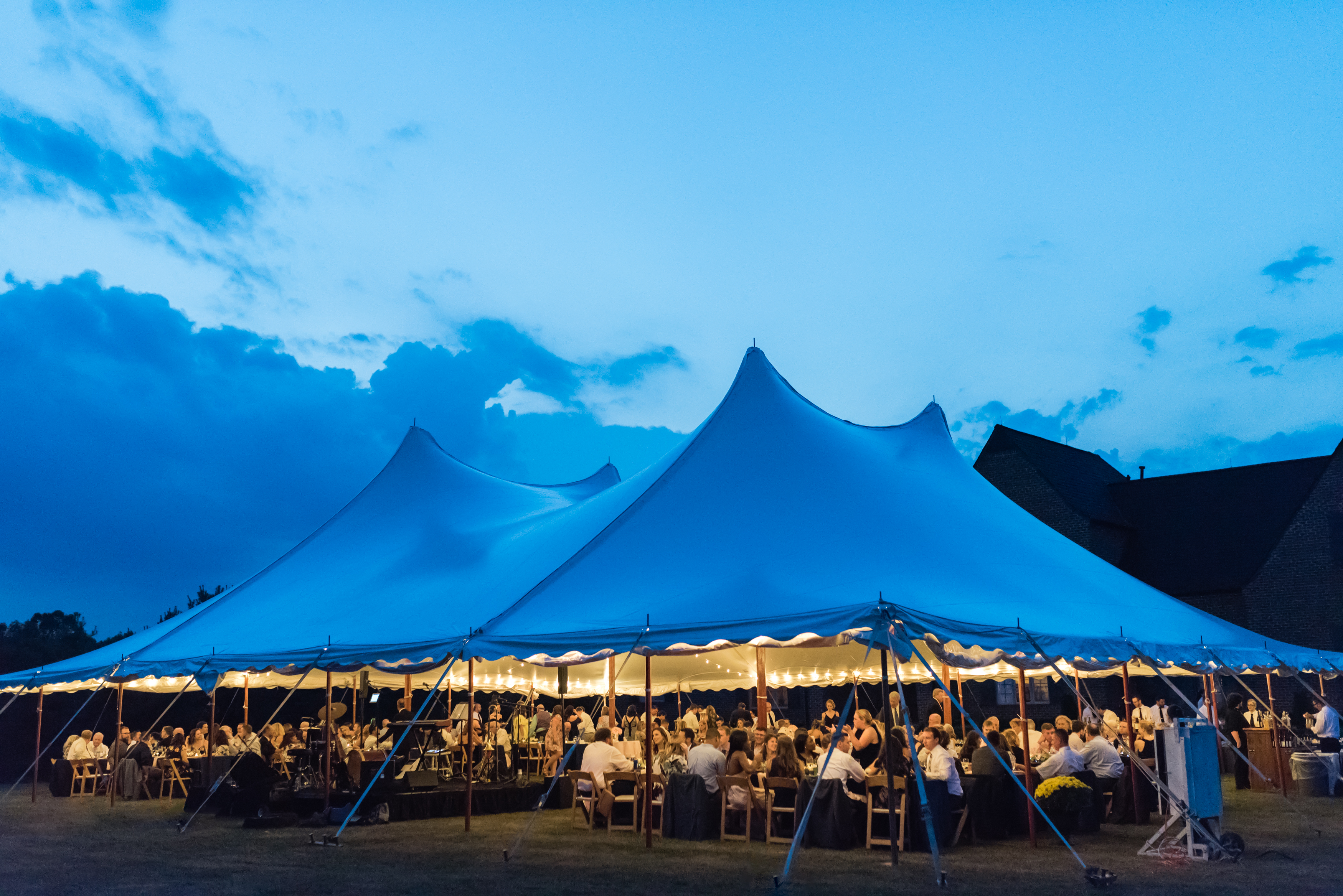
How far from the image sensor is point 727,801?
34.5 feet

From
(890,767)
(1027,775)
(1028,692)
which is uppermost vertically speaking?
(1028,692)

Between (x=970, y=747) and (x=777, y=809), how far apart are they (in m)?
2.53

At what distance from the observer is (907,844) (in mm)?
9289

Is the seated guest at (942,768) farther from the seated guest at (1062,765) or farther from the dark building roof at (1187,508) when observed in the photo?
the dark building roof at (1187,508)

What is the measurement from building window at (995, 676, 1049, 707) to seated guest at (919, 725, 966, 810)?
15420 mm

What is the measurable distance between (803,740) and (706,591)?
2.87 m

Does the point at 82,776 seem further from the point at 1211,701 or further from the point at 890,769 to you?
the point at 1211,701

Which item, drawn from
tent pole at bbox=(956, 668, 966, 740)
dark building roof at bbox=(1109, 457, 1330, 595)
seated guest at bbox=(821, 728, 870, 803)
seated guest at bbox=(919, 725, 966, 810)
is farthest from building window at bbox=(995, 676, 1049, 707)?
seated guest at bbox=(821, 728, 870, 803)

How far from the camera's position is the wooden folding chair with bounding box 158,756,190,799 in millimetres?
16938

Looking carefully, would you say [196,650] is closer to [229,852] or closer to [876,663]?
[229,852]

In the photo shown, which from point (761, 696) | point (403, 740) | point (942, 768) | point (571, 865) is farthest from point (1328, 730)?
point (403, 740)

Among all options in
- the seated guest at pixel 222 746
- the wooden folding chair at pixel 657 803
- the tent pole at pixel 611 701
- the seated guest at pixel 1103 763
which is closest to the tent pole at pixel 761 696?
the wooden folding chair at pixel 657 803

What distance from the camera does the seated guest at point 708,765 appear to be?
10500 millimetres

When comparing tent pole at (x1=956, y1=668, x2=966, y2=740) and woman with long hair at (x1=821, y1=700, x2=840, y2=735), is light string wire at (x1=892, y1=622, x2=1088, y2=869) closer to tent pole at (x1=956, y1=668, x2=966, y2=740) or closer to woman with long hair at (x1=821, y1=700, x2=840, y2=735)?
tent pole at (x1=956, y1=668, x2=966, y2=740)
